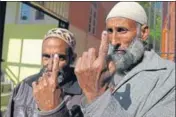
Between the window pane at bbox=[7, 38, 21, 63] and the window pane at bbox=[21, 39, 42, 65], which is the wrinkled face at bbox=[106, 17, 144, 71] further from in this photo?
the window pane at bbox=[7, 38, 21, 63]

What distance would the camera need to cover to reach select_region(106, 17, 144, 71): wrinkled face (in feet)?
6.85

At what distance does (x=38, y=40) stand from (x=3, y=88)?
8.26 ft

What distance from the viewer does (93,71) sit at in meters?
1.43

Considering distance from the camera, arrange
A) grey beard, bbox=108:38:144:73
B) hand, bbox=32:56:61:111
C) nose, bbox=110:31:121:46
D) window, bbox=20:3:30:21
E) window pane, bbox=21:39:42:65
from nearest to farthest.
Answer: hand, bbox=32:56:61:111, grey beard, bbox=108:38:144:73, nose, bbox=110:31:121:46, window pane, bbox=21:39:42:65, window, bbox=20:3:30:21

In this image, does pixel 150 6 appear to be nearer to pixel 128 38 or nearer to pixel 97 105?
pixel 128 38

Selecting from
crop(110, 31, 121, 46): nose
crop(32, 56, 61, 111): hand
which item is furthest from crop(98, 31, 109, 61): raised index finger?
crop(110, 31, 121, 46): nose

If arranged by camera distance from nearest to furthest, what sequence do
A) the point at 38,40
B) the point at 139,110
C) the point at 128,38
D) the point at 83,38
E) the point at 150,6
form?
the point at 139,110, the point at 128,38, the point at 150,6, the point at 38,40, the point at 83,38

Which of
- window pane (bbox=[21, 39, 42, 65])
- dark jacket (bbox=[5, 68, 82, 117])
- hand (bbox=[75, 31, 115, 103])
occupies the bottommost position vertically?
dark jacket (bbox=[5, 68, 82, 117])

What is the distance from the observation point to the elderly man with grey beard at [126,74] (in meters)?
1.46

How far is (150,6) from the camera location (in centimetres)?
523

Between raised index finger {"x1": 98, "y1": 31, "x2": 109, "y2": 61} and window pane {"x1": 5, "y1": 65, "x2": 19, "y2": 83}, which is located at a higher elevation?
raised index finger {"x1": 98, "y1": 31, "x2": 109, "y2": 61}

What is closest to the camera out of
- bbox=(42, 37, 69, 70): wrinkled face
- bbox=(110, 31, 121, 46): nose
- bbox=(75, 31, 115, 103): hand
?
bbox=(75, 31, 115, 103): hand

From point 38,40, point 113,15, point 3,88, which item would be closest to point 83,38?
point 38,40

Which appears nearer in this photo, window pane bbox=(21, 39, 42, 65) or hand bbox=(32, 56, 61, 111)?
hand bbox=(32, 56, 61, 111)
